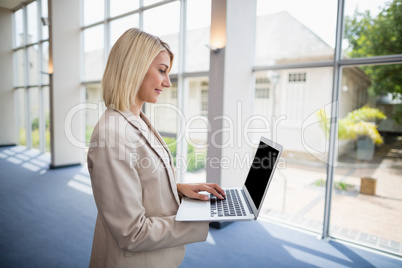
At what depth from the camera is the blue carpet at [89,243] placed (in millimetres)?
2570

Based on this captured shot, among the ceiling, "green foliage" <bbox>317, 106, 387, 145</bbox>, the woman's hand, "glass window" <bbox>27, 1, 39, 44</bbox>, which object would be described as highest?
the ceiling

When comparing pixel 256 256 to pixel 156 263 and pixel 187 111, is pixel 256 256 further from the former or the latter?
pixel 187 111

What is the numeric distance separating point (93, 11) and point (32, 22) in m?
3.42

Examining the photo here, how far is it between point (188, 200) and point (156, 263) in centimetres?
27

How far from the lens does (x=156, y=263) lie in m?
0.92

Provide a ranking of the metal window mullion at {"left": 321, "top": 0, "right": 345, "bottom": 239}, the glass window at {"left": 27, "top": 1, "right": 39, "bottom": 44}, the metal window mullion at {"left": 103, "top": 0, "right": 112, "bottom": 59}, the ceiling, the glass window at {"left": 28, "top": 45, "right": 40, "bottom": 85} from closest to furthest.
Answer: the metal window mullion at {"left": 321, "top": 0, "right": 345, "bottom": 239}
the metal window mullion at {"left": 103, "top": 0, "right": 112, "bottom": 59}
the glass window at {"left": 27, "top": 1, "right": 39, "bottom": 44}
the glass window at {"left": 28, "top": 45, "right": 40, "bottom": 85}
the ceiling

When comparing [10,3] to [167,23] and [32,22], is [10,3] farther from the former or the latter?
[167,23]

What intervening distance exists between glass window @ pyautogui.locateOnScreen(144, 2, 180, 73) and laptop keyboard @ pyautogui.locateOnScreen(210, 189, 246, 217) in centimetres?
363

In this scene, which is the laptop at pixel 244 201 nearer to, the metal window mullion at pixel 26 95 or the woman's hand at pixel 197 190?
the woman's hand at pixel 197 190

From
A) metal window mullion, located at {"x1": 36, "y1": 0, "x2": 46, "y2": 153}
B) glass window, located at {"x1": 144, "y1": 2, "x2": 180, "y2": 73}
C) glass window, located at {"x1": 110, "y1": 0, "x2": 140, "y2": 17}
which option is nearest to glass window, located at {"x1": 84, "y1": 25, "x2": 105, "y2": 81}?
glass window, located at {"x1": 110, "y1": 0, "x2": 140, "y2": 17}

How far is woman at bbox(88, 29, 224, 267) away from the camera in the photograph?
2.47ft

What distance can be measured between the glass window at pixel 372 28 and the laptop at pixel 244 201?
2243 mm

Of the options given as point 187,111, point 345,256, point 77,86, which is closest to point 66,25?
point 77,86

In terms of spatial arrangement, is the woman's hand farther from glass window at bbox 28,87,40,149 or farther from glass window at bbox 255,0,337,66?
glass window at bbox 28,87,40,149
